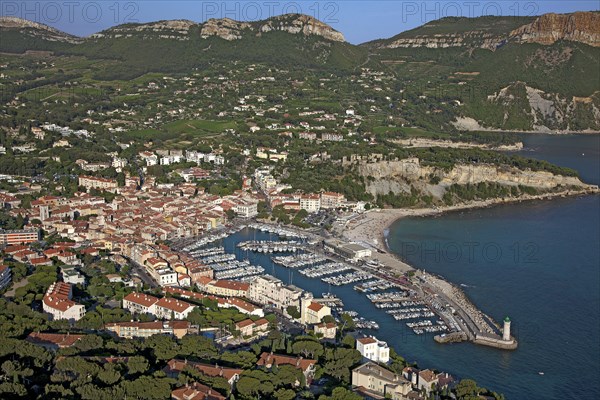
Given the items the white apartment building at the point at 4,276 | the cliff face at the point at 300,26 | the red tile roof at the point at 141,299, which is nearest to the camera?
the red tile roof at the point at 141,299

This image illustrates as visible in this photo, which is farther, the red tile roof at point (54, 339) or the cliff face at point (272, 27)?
the cliff face at point (272, 27)

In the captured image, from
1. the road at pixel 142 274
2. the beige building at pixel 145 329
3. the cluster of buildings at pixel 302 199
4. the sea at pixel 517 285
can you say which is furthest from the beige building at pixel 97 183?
the beige building at pixel 145 329

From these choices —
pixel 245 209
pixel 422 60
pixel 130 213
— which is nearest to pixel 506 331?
pixel 245 209

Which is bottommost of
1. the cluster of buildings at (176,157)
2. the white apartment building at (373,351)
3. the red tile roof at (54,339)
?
the white apartment building at (373,351)

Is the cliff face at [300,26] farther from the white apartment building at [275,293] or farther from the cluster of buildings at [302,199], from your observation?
the white apartment building at [275,293]

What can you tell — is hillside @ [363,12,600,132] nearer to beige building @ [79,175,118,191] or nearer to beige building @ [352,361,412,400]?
beige building @ [79,175,118,191]
